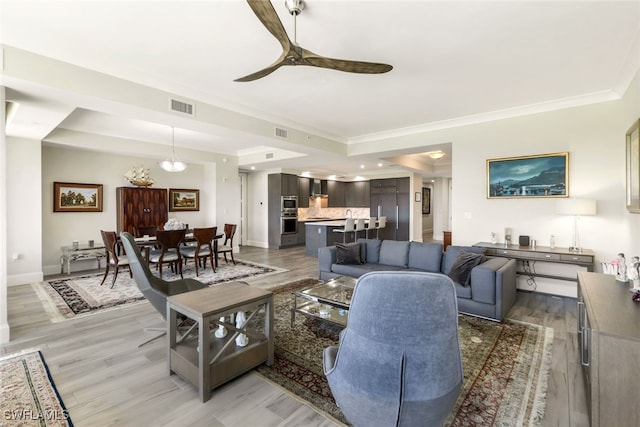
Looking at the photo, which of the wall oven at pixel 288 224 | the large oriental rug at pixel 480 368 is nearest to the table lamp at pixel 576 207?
the large oriental rug at pixel 480 368

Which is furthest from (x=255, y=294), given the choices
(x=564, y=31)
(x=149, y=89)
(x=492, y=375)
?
(x=564, y=31)

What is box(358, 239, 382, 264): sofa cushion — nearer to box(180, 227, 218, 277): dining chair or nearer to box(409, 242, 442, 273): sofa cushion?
box(409, 242, 442, 273): sofa cushion

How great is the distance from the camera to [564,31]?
2553 millimetres

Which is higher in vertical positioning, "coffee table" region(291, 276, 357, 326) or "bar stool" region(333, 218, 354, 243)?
"bar stool" region(333, 218, 354, 243)

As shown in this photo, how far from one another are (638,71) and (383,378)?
4.01 m

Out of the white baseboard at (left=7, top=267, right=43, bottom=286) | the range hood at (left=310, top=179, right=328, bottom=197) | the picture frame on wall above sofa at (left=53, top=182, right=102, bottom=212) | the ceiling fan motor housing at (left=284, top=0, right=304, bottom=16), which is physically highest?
the ceiling fan motor housing at (left=284, top=0, right=304, bottom=16)

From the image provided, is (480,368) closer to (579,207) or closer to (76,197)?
(579,207)

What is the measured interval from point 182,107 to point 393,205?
307 inches

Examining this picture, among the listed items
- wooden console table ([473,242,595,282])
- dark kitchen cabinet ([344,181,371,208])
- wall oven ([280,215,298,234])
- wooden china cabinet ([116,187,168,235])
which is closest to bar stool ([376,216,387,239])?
dark kitchen cabinet ([344,181,371,208])

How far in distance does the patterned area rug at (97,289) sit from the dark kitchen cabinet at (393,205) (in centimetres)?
528

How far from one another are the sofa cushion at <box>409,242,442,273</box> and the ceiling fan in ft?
9.21

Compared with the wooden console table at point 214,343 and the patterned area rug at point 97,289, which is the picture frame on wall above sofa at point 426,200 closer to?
the patterned area rug at point 97,289

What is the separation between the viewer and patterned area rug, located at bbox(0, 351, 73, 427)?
1.82 m

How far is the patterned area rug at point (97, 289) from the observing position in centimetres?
380
